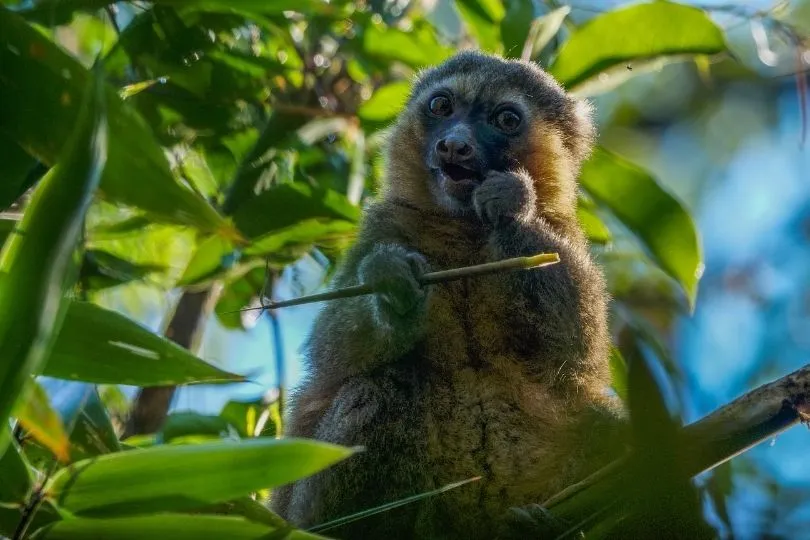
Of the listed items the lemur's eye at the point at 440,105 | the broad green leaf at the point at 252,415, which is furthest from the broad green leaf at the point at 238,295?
the lemur's eye at the point at 440,105

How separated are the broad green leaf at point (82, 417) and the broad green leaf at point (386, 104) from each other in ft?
10.3

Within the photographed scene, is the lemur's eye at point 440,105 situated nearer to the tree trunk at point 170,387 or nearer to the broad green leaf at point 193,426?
the tree trunk at point 170,387

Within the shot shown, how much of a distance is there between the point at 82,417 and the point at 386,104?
10.8ft

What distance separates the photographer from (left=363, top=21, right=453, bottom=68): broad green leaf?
18.3ft

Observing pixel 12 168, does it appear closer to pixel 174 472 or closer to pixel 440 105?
pixel 174 472

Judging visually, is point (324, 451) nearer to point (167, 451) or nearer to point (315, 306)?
point (167, 451)

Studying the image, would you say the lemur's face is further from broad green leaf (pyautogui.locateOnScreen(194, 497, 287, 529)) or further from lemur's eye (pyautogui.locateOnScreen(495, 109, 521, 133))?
broad green leaf (pyautogui.locateOnScreen(194, 497, 287, 529))

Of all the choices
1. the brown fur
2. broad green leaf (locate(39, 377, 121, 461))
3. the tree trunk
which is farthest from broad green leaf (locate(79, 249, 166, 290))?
broad green leaf (locate(39, 377, 121, 461))

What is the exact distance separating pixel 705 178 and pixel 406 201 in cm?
172

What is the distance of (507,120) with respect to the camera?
524 cm

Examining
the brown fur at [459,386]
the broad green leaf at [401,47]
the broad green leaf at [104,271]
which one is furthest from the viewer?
the broad green leaf at [401,47]

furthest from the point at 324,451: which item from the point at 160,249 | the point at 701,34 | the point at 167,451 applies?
the point at 160,249

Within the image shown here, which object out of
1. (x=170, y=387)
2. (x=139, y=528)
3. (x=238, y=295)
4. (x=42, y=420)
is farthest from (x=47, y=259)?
(x=238, y=295)

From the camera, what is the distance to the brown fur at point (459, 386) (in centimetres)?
377
